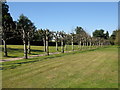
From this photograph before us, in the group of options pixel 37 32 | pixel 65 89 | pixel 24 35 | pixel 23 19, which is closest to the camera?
pixel 65 89

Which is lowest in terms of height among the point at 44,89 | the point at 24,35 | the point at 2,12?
the point at 44,89

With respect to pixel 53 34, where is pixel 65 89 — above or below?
below

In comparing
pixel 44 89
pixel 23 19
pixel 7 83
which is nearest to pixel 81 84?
pixel 44 89

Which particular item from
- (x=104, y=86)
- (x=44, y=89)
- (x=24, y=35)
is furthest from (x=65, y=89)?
(x=24, y=35)

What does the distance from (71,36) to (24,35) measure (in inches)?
968

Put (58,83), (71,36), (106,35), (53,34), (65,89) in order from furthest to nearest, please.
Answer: (106,35) → (71,36) → (53,34) → (58,83) → (65,89)

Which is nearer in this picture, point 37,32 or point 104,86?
point 104,86

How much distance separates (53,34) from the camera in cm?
3484

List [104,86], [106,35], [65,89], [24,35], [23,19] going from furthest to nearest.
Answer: [106,35] < [23,19] < [24,35] < [104,86] < [65,89]

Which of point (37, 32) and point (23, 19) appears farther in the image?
point (23, 19)

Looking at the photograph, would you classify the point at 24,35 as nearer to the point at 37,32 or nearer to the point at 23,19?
the point at 37,32

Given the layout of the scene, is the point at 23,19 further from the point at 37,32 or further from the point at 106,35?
the point at 106,35

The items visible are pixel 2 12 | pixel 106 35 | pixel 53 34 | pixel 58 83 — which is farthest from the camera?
pixel 106 35

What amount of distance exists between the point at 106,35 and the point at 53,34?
128 metres
